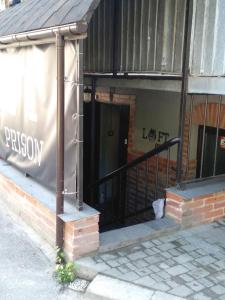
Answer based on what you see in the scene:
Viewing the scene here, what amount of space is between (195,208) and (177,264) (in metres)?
0.91

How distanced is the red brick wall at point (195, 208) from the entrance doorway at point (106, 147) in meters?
2.92

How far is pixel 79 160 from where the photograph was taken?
3717mm

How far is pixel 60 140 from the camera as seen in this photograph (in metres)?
3.77

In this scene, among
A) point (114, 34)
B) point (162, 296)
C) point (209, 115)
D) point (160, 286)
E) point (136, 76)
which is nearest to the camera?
point (162, 296)

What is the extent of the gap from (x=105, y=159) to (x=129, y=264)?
16.2 ft

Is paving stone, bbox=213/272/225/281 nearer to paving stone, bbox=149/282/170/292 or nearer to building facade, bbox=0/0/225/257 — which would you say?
paving stone, bbox=149/282/170/292

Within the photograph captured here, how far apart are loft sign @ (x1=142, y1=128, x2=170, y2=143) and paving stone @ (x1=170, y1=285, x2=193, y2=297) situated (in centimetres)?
335

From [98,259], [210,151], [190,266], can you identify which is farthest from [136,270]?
[210,151]

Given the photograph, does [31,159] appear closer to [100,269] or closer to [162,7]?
[100,269]

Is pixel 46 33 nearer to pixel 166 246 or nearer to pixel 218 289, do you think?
pixel 166 246

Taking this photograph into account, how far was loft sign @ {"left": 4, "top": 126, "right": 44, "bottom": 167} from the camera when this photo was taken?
14.6ft

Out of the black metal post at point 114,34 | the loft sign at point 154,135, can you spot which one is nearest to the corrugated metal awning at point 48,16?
the black metal post at point 114,34

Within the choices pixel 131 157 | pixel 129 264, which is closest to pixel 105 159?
pixel 131 157

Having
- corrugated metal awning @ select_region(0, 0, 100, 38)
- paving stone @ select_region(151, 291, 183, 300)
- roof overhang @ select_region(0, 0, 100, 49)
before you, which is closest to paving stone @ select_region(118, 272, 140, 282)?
paving stone @ select_region(151, 291, 183, 300)
